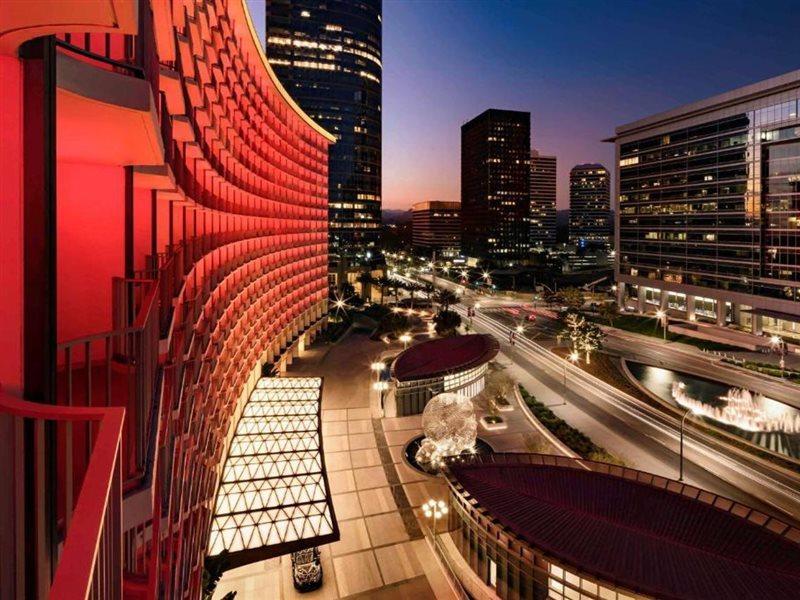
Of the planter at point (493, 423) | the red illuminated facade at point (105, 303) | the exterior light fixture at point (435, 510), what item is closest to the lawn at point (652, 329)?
the planter at point (493, 423)

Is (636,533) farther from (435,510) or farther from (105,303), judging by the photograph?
(105,303)

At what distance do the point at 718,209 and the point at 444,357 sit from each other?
62352 millimetres

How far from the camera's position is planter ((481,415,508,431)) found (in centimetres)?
4059

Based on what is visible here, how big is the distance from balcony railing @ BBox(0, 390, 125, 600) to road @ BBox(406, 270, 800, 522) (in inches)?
1460

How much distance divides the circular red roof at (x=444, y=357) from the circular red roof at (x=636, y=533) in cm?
1957

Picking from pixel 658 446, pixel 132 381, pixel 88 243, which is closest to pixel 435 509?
pixel 658 446

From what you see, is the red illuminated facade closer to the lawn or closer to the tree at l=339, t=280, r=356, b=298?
the lawn

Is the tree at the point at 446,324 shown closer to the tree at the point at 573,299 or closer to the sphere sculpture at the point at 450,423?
the tree at the point at 573,299

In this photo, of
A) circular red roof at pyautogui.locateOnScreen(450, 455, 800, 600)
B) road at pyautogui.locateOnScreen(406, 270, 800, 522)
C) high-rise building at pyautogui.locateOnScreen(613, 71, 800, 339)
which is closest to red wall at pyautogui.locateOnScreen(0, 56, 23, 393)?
circular red roof at pyautogui.locateOnScreen(450, 455, 800, 600)

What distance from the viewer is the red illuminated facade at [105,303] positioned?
12.8ft

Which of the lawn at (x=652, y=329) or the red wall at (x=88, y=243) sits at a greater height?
the red wall at (x=88, y=243)

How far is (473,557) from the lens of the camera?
22719 millimetres

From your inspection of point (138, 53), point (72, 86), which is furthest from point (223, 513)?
point (72, 86)

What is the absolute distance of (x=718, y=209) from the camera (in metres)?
78.9
